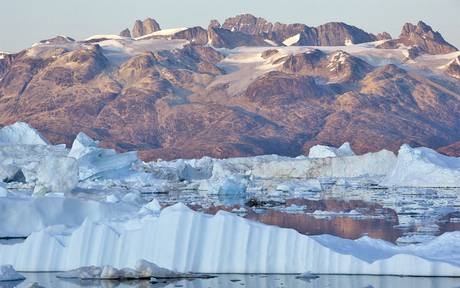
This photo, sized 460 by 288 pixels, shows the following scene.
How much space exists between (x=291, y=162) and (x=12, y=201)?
39389 millimetres

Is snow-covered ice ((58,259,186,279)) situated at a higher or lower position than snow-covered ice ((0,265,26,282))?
higher

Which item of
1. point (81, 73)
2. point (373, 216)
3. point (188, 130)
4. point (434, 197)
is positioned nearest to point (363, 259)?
point (373, 216)

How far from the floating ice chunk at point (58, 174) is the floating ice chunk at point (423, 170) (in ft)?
59.4

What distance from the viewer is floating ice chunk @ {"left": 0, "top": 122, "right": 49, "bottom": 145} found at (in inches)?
2327

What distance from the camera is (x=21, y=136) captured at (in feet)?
197

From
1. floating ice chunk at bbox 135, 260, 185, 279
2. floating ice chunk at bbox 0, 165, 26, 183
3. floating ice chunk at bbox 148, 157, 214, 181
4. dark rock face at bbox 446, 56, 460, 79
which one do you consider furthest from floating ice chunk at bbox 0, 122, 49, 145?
dark rock face at bbox 446, 56, 460, 79

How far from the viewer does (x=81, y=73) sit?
553 feet

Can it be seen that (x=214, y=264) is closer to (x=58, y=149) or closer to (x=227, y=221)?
(x=227, y=221)

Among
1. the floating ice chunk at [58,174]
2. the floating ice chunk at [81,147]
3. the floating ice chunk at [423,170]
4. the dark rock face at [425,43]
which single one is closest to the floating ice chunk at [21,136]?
the floating ice chunk at [81,147]

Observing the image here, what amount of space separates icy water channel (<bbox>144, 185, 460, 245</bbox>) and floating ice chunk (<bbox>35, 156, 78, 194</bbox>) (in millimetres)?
3360

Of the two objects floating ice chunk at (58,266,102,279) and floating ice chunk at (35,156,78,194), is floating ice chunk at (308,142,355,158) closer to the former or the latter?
floating ice chunk at (35,156,78,194)

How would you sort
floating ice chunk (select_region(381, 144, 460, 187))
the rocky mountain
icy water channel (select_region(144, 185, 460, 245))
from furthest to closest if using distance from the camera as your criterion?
the rocky mountain → floating ice chunk (select_region(381, 144, 460, 187)) → icy water channel (select_region(144, 185, 460, 245))

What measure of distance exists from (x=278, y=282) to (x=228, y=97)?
14860cm

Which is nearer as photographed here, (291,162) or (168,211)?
(168,211)
